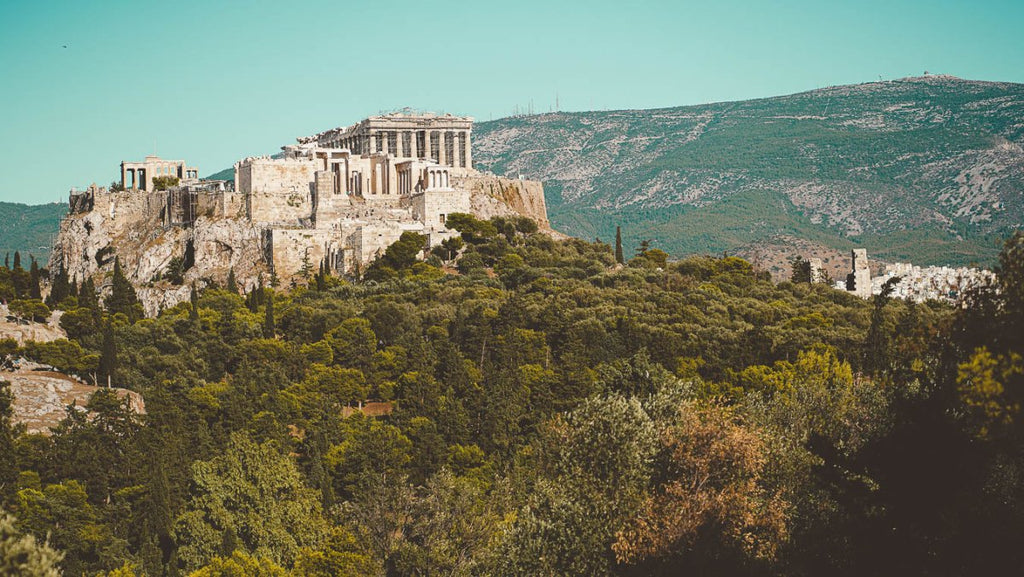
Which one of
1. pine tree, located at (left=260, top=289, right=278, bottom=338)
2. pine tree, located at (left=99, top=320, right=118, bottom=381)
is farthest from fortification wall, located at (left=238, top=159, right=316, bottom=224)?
pine tree, located at (left=99, top=320, right=118, bottom=381)

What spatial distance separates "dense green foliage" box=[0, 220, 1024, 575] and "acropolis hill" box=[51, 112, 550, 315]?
425cm

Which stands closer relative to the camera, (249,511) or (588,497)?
(588,497)

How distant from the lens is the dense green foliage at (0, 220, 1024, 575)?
895 inches

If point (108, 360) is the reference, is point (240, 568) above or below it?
below

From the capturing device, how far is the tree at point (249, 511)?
134 ft

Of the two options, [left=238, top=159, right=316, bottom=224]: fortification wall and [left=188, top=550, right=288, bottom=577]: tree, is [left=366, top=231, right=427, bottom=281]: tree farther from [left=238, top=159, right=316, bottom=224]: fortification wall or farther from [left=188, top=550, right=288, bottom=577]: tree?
[left=188, top=550, right=288, bottom=577]: tree

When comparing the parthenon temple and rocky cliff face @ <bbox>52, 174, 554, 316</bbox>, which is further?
the parthenon temple

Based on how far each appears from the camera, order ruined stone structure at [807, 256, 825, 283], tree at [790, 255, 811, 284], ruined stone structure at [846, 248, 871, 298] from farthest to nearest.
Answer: ruined stone structure at [807, 256, 825, 283], ruined stone structure at [846, 248, 871, 298], tree at [790, 255, 811, 284]

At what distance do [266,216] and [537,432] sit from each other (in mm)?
40561

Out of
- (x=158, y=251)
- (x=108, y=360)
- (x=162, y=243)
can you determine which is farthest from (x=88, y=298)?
(x=162, y=243)

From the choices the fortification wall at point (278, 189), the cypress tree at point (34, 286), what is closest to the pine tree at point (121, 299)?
the cypress tree at point (34, 286)

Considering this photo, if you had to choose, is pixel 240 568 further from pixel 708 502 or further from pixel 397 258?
pixel 397 258

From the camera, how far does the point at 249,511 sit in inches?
1676

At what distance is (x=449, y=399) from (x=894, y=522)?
36.0 metres
